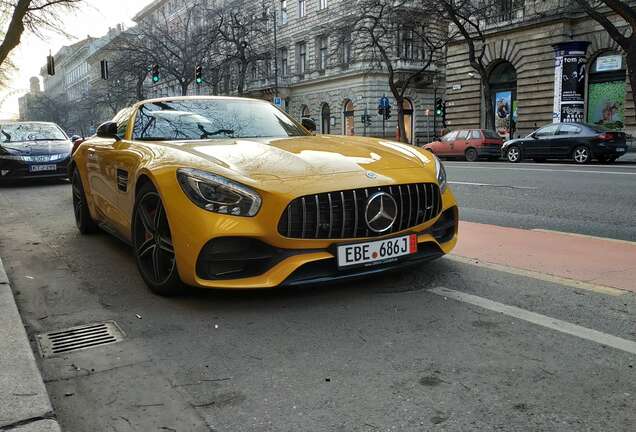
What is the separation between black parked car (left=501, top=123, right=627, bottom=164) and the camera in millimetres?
19203

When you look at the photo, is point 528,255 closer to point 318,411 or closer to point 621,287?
point 621,287

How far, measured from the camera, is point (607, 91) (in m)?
27.0

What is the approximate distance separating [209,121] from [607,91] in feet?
87.8

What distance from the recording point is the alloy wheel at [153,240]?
384cm

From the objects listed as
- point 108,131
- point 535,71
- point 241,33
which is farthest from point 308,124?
point 241,33

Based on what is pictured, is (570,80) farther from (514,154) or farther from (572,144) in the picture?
(572,144)

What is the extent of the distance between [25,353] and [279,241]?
4.72ft

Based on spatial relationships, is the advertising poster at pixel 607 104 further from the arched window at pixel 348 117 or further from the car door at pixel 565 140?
the arched window at pixel 348 117

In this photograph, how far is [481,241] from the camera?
225 inches

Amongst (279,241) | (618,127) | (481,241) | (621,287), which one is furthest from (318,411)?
(618,127)

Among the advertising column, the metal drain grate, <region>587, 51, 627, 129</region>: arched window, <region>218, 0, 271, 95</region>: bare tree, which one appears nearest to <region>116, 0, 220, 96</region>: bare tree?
<region>218, 0, 271, 95</region>: bare tree

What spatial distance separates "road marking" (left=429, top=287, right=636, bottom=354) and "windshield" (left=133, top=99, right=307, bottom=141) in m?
2.05

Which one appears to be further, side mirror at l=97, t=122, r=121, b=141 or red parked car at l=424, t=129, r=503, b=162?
red parked car at l=424, t=129, r=503, b=162

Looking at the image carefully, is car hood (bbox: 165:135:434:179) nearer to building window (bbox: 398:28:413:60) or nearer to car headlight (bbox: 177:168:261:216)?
car headlight (bbox: 177:168:261:216)
